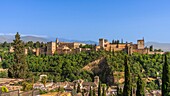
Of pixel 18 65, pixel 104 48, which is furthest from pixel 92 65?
pixel 18 65

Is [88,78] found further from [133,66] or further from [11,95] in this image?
[11,95]

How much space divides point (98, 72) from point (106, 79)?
12.8 ft

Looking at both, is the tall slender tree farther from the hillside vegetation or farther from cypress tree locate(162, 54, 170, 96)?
the hillside vegetation

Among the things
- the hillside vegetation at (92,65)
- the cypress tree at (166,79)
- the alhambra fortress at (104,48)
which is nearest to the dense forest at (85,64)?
the hillside vegetation at (92,65)

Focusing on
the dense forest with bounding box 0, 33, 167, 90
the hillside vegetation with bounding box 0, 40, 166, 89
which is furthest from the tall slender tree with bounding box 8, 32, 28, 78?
the hillside vegetation with bounding box 0, 40, 166, 89

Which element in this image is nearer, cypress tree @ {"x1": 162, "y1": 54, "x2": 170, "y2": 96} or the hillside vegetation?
cypress tree @ {"x1": 162, "y1": 54, "x2": 170, "y2": 96}

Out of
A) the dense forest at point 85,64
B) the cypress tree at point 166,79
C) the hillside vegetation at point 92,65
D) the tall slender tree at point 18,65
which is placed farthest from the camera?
the hillside vegetation at point 92,65

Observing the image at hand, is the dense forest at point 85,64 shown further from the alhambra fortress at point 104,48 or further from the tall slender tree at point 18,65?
the tall slender tree at point 18,65

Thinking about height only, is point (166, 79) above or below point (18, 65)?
below

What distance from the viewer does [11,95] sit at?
10.8 metres

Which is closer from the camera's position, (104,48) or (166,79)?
(166,79)

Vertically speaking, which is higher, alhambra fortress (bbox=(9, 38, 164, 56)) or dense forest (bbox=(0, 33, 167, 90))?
alhambra fortress (bbox=(9, 38, 164, 56))

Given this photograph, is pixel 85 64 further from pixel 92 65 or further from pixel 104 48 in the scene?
pixel 104 48

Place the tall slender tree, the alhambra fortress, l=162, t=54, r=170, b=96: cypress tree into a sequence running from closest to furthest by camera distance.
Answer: l=162, t=54, r=170, b=96: cypress tree < the tall slender tree < the alhambra fortress
